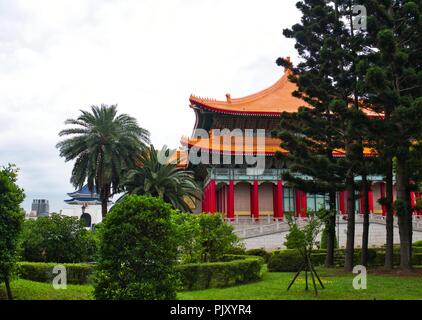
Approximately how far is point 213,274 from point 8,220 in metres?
6.55

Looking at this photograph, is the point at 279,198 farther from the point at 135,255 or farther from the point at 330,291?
the point at 135,255

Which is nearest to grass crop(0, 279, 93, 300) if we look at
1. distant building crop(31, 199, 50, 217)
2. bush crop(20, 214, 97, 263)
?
bush crop(20, 214, 97, 263)

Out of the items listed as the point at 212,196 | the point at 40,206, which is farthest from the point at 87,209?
the point at 212,196

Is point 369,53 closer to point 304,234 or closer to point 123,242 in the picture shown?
point 304,234

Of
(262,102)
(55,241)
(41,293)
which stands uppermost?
(262,102)

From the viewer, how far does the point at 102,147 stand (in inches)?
1112

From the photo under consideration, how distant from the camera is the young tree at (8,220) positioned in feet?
30.6

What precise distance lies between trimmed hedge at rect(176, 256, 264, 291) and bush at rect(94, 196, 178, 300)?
5194mm

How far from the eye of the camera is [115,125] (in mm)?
29188

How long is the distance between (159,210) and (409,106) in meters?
10.4

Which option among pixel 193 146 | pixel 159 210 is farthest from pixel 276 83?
pixel 159 210

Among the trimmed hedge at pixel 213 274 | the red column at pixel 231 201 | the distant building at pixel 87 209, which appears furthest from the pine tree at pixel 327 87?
the distant building at pixel 87 209

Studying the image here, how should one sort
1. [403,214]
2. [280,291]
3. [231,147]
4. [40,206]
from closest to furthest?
[280,291], [403,214], [231,147], [40,206]

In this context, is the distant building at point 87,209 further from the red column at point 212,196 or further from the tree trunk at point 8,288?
the tree trunk at point 8,288
